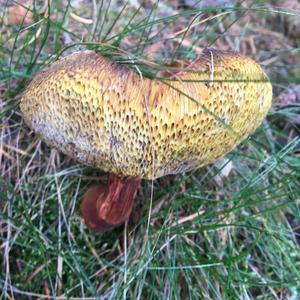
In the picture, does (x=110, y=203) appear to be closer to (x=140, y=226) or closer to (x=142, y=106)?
(x=140, y=226)

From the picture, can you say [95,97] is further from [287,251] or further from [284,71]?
[284,71]

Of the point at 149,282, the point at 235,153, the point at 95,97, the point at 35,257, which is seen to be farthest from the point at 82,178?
the point at 95,97

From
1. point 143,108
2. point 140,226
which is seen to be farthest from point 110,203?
point 143,108

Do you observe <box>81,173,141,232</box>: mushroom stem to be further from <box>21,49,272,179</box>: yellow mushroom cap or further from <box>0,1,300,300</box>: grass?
<box>21,49,272,179</box>: yellow mushroom cap

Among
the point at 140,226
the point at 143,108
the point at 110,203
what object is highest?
the point at 143,108

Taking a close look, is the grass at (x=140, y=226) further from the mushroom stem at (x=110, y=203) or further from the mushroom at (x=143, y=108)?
the mushroom at (x=143, y=108)

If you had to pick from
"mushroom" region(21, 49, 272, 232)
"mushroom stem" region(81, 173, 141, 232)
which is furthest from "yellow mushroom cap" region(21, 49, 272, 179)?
"mushroom stem" region(81, 173, 141, 232)
